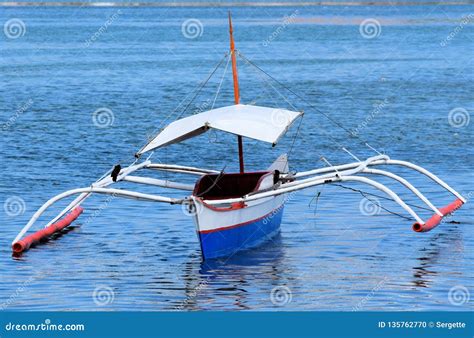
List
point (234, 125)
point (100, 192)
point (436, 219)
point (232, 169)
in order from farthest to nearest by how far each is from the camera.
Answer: point (232, 169) → point (436, 219) → point (234, 125) → point (100, 192)

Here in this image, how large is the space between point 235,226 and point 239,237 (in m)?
0.59

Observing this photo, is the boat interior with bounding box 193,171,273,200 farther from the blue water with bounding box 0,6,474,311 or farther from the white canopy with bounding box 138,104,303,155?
the blue water with bounding box 0,6,474,311

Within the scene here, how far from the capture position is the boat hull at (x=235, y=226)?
2397 centimetres

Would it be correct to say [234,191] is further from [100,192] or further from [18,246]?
[18,246]

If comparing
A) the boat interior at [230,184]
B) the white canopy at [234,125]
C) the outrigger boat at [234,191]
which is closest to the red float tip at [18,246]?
the outrigger boat at [234,191]

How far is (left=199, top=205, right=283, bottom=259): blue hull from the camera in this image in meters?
24.5

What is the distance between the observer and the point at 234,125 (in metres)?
26.2

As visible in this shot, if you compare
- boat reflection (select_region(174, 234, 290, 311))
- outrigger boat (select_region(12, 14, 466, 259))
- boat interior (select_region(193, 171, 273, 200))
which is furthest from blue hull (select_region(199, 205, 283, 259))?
boat interior (select_region(193, 171, 273, 200))

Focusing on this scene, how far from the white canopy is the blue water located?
8.46 feet

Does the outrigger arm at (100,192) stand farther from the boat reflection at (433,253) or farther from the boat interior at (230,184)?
the boat reflection at (433,253)

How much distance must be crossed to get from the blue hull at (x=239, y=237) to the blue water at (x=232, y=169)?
0.25m

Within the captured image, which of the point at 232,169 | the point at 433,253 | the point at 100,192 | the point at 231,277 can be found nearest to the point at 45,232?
the point at 100,192
